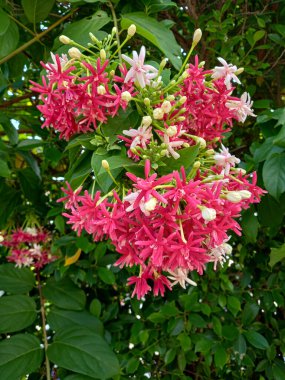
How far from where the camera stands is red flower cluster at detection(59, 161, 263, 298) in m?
0.46

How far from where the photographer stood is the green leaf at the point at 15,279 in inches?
42.1

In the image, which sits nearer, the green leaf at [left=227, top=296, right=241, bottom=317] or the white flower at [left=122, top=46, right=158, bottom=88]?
the white flower at [left=122, top=46, right=158, bottom=88]

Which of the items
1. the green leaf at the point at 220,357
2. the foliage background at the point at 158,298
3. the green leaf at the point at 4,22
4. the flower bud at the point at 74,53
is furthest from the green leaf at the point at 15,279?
the flower bud at the point at 74,53

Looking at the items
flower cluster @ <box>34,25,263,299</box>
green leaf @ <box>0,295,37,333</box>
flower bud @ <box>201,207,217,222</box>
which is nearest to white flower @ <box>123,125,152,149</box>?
flower cluster @ <box>34,25,263,299</box>

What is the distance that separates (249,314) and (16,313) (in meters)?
0.52

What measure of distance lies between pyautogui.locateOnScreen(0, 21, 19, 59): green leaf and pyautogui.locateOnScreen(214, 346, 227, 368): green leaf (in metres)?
0.75

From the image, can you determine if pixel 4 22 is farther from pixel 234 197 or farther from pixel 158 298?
pixel 158 298

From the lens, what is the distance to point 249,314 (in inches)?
42.9

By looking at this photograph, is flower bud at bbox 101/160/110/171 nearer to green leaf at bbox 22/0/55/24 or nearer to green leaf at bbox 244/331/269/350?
green leaf at bbox 22/0/55/24

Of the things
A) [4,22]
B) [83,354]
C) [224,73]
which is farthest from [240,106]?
[83,354]

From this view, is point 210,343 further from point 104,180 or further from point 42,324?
point 104,180

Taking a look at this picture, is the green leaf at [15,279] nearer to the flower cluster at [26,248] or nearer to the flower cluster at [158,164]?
the flower cluster at [26,248]

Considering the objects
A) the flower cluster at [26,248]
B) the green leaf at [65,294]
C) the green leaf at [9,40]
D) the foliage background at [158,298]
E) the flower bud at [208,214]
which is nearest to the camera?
the flower bud at [208,214]

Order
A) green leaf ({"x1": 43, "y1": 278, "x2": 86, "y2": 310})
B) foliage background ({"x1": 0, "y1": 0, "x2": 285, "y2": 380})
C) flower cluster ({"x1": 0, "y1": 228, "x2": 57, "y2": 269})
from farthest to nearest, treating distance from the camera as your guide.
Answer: flower cluster ({"x1": 0, "y1": 228, "x2": 57, "y2": 269}), green leaf ({"x1": 43, "y1": 278, "x2": 86, "y2": 310}), foliage background ({"x1": 0, "y1": 0, "x2": 285, "y2": 380})
